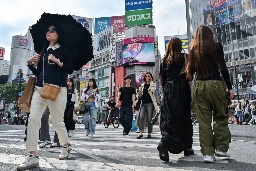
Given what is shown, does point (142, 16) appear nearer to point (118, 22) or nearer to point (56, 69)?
point (118, 22)

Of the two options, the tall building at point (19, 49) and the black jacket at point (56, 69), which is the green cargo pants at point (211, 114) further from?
the tall building at point (19, 49)

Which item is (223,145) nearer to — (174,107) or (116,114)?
(174,107)

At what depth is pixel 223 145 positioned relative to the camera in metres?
3.37

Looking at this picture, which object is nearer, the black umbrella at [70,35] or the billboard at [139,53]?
the black umbrella at [70,35]

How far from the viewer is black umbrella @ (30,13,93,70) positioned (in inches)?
142

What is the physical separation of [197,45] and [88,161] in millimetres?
1854

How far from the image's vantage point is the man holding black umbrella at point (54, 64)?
317cm

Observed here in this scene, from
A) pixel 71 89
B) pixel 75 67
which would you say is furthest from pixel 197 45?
pixel 71 89

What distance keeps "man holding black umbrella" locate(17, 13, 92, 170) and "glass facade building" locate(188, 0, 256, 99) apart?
46.3 meters

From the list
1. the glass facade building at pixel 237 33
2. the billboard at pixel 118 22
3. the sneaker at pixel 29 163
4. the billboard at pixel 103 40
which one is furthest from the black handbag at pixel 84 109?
the billboard at pixel 118 22

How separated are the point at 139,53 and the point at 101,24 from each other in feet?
94.5

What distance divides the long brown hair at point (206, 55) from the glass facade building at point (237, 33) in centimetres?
4582

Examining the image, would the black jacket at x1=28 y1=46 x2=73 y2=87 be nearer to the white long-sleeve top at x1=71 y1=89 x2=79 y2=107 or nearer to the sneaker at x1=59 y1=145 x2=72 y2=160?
the sneaker at x1=59 y1=145 x2=72 y2=160

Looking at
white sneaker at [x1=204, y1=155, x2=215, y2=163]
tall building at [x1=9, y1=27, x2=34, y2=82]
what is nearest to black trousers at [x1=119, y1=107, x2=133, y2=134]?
white sneaker at [x1=204, y1=155, x2=215, y2=163]
